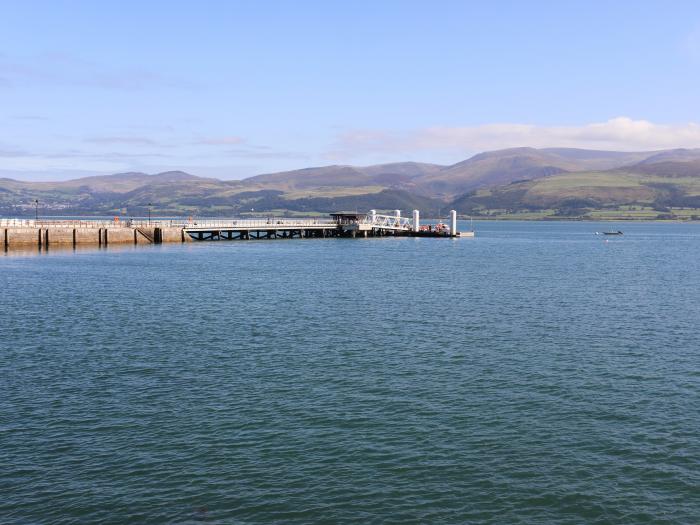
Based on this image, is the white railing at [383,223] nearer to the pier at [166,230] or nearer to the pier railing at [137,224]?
the pier at [166,230]

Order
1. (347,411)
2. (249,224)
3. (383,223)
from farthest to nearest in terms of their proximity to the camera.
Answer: (383,223), (249,224), (347,411)

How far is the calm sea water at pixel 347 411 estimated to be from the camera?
2192cm

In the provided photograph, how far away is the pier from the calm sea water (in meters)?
66.7

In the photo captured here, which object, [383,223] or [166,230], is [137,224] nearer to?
[166,230]

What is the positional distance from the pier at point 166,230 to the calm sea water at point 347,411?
6672 centimetres

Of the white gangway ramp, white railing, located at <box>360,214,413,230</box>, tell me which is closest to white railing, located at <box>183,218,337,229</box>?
the white gangway ramp

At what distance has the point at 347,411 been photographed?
3009 cm

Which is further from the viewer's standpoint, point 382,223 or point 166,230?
point 382,223

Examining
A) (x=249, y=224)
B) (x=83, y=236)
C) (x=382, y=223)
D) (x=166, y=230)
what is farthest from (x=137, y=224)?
(x=382, y=223)

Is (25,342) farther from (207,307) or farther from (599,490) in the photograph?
(599,490)

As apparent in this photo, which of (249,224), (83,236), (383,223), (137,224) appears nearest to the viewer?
(83,236)

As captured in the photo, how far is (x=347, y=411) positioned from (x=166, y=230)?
123 meters

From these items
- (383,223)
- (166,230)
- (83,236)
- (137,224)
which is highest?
(383,223)

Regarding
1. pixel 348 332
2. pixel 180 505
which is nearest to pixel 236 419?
pixel 180 505
